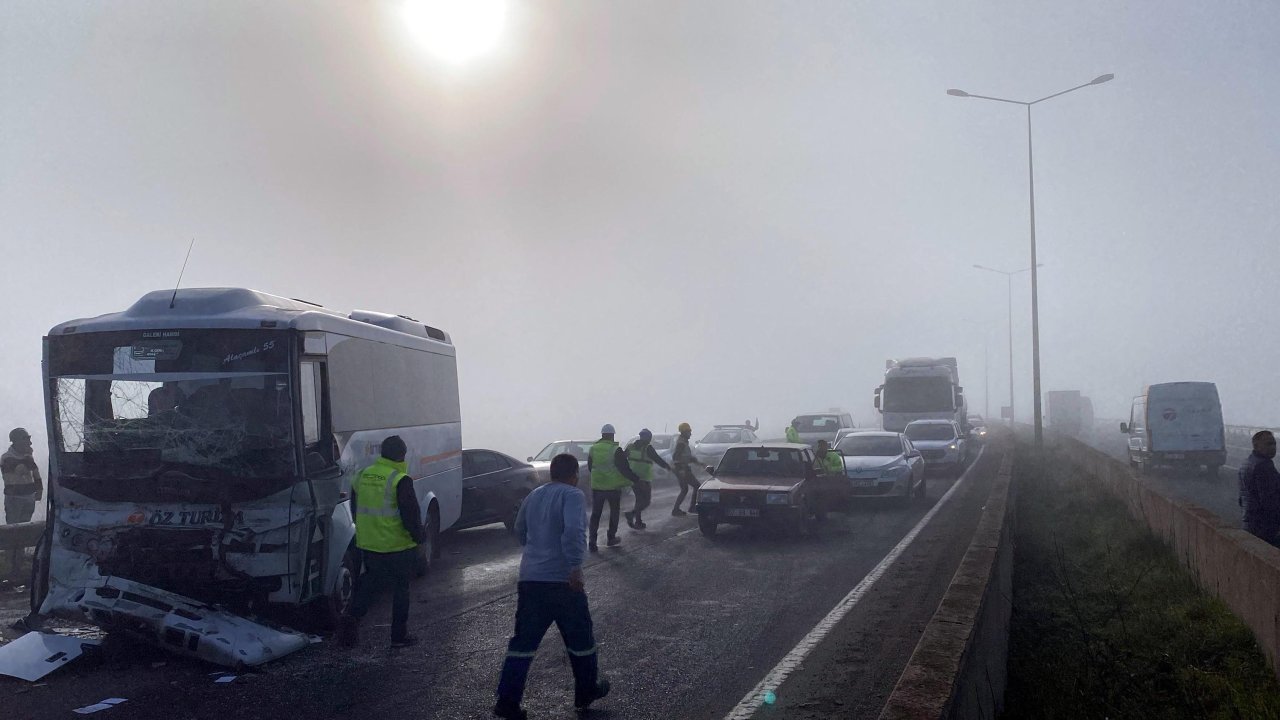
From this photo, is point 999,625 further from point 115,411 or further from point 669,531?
point 669,531

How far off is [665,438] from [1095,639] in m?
23.3

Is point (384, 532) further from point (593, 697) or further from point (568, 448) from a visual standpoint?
point (568, 448)

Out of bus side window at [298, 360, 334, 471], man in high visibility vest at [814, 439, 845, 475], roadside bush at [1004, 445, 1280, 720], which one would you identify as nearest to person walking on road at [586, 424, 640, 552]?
man in high visibility vest at [814, 439, 845, 475]

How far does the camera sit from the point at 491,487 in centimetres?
1628

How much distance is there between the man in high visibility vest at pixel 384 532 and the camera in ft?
28.3

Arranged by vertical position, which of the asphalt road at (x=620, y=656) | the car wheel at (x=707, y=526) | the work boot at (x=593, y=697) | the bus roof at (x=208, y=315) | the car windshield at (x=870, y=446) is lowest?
the car wheel at (x=707, y=526)

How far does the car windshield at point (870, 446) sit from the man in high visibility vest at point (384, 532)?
15042 millimetres

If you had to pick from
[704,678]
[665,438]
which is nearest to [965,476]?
[665,438]

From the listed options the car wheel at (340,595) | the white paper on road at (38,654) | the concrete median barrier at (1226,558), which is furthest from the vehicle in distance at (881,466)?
the white paper on road at (38,654)

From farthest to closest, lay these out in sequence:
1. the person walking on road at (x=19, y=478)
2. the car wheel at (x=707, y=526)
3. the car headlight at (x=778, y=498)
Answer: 1. the car wheel at (x=707, y=526)
2. the car headlight at (x=778, y=498)
3. the person walking on road at (x=19, y=478)

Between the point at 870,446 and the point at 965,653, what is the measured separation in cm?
1794

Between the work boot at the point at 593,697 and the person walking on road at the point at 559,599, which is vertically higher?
the person walking on road at the point at 559,599

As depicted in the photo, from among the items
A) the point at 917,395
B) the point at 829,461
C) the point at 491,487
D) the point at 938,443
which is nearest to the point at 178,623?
the point at 491,487

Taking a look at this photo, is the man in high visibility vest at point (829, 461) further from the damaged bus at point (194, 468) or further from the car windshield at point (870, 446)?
the damaged bus at point (194, 468)
